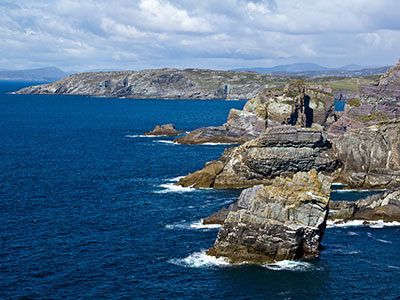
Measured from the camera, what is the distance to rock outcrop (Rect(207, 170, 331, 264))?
55156mm

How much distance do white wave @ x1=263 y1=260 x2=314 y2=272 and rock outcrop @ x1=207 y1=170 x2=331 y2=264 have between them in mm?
617

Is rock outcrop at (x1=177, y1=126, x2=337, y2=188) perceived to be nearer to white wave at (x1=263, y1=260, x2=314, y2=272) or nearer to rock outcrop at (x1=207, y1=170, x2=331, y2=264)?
rock outcrop at (x1=207, y1=170, x2=331, y2=264)

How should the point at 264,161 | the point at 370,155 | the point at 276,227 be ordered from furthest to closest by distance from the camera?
1. the point at 370,155
2. the point at 264,161
3. the point at 276,227

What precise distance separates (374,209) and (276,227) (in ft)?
75.5

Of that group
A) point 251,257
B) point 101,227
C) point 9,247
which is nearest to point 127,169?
point 101,227

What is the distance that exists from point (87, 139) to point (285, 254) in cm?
10936

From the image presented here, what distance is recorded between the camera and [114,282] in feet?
169

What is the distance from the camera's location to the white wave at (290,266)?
53747 millimetres

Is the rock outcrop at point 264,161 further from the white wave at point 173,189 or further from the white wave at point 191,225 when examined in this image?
the white wave at point 191,225

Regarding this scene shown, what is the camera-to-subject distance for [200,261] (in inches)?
2223

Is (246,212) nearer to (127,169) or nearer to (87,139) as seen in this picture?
(127,169)

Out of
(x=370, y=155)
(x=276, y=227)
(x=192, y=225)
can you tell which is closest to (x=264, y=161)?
(x=370, y=155)

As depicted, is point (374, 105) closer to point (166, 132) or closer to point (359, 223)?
point (359, 223)

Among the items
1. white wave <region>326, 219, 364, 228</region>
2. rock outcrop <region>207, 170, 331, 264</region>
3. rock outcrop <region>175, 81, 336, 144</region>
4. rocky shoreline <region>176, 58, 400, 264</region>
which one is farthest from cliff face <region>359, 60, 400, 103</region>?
rock outcrop <region>207, 170, 331, 264</region>
